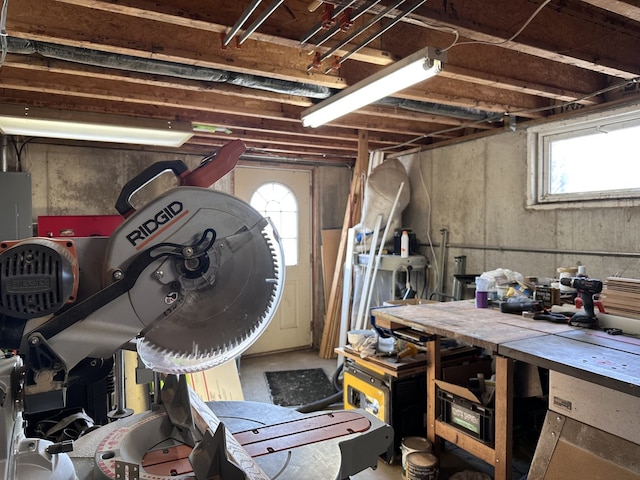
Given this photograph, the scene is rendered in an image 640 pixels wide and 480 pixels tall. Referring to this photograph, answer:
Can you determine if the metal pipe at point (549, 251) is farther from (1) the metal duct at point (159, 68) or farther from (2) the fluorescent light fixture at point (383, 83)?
(2) the fluorescent light fixture at point (383, 83)

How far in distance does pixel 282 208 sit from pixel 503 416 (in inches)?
137

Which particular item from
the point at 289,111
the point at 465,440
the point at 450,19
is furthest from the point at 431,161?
the point at 465,440

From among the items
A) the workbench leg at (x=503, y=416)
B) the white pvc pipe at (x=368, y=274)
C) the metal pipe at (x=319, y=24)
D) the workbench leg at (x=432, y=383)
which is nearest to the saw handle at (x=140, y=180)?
the metal pipe at (x=319, y=24)

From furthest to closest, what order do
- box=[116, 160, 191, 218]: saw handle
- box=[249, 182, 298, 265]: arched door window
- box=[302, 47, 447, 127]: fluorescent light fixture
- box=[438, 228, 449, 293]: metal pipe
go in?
box=[249, 182, 298, 265]: arched door window → box=[438, 228, 449, 293]: metal pipe → box=[302, 47, 447, 127]: fluorescent light fixture → box=[116, 160, 191, 218]: saw handle

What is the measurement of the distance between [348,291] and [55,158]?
3055mm

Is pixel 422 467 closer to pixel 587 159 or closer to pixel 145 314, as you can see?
pixel 145 314

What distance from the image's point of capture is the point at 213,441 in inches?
34.2

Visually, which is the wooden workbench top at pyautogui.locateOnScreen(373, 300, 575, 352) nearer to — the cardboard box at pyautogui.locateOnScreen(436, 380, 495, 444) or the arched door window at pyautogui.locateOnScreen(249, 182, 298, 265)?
the cardboard box at pyautogui.locateOnScreen(436, 380, 495, 444)

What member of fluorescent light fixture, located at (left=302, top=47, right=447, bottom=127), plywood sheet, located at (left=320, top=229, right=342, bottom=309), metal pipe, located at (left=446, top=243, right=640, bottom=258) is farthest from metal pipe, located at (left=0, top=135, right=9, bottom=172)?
metal pipe, located at (left=446, top=243, right=640, bottom=258)

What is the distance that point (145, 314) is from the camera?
86 centimetres

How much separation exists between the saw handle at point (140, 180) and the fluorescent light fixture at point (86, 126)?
2.43 metres

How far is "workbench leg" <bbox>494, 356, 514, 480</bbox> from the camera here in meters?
1.99

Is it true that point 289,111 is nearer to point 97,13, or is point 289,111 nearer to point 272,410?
point 97,13

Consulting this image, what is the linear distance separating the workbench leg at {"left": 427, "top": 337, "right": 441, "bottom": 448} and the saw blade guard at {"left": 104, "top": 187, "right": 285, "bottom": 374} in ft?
5.61
